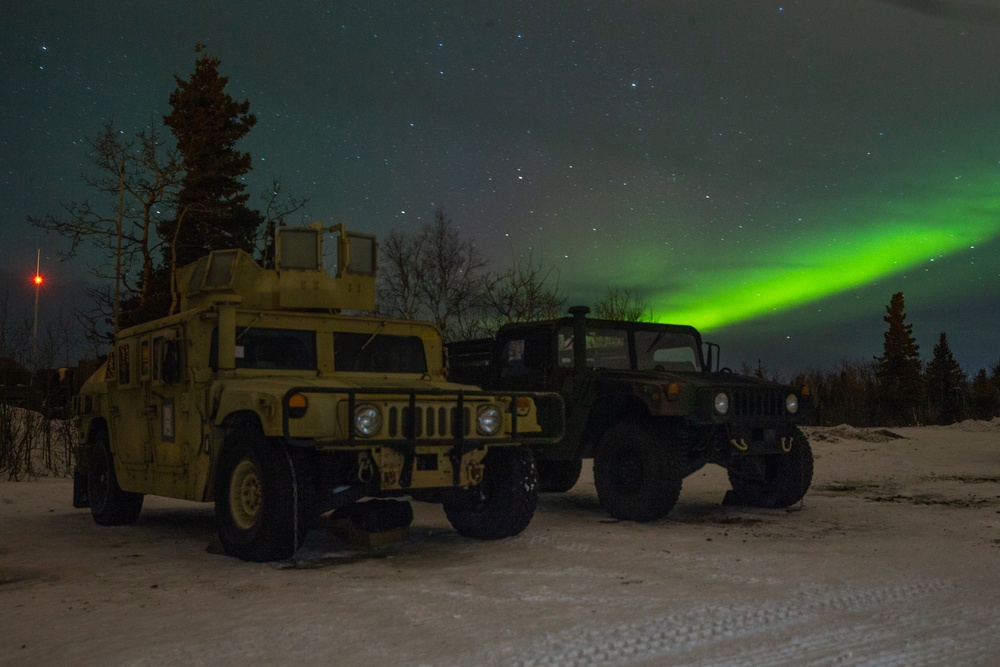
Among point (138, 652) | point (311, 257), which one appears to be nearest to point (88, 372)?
point (311, 257)

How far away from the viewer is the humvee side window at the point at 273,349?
786cm

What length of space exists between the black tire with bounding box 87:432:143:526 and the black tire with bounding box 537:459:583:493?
4.18m

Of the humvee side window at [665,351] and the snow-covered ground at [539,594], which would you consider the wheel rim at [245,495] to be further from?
the humvee side window at [665,351]

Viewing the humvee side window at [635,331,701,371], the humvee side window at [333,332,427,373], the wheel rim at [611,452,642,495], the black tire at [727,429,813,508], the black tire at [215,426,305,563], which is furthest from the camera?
the humvee side window at [635,331,701,371]

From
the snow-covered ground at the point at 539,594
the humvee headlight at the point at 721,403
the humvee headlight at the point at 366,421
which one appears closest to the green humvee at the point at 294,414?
the humvee headlight at the point at 366,421

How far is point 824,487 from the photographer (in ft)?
42.4

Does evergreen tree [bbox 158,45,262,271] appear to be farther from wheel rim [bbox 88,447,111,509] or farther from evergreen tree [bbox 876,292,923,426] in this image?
evergreen tree [bbox 876,292,923,426]

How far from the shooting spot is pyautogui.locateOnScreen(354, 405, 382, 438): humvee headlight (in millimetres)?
6805

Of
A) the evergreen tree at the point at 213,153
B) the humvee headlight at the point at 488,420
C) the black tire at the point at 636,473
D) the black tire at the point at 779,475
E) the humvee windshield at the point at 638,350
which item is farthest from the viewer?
the evergreen tree at the point at 213,153

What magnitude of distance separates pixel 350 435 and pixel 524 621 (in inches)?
82.4

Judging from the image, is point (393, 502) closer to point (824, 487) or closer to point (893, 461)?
point (824, 487)

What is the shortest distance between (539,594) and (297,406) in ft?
6.63

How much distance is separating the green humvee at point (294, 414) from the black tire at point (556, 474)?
2170mm

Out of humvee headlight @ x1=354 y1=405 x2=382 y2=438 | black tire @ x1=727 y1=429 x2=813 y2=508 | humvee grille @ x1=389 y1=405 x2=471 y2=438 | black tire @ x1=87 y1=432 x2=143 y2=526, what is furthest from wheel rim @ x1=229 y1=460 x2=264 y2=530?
black tire @ x1=727 y1=429 x2=813 y2=508
